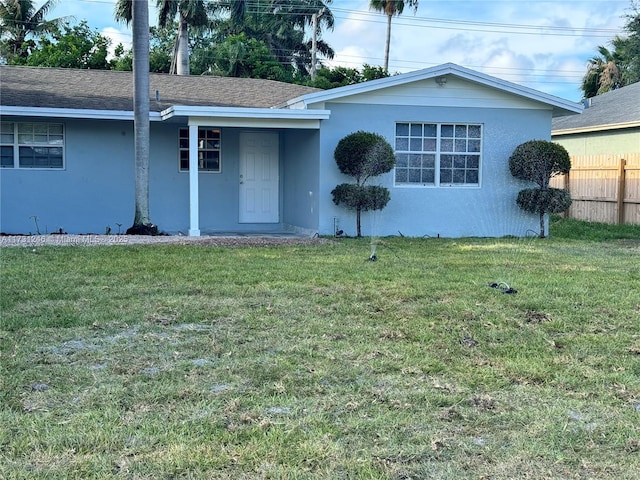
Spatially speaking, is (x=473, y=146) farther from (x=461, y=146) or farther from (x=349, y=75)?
(x=349, y=75)

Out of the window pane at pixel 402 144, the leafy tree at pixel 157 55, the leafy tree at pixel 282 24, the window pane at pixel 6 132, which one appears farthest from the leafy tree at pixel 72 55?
the window pane at pixel 402 144

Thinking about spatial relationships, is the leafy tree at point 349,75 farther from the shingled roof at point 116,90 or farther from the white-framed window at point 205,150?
the white-framed window at point 205,150

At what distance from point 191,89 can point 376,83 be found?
510cm

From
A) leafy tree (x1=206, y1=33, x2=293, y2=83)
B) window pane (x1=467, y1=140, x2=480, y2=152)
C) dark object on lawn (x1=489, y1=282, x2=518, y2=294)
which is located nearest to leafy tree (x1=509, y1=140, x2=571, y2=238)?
window pane (x1=467, y1=140, x2=480, y2=152)

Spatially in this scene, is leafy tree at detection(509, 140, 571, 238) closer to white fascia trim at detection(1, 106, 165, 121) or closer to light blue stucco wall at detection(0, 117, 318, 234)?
light blue stucco wall at detection(0, 117, 318, 234)

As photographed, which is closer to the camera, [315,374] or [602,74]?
[315,374]

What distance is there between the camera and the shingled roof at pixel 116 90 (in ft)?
44.2

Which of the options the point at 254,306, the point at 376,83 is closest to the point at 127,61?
the point at 376,83

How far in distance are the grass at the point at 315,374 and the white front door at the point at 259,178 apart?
21.8 ft

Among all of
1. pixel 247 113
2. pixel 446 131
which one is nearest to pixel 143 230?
pixel 247 113

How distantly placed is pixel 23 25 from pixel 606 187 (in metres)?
27.9

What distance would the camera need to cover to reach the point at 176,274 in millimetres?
8102

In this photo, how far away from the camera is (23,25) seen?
3275 cm

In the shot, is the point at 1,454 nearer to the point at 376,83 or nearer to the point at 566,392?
the point at 566,392
